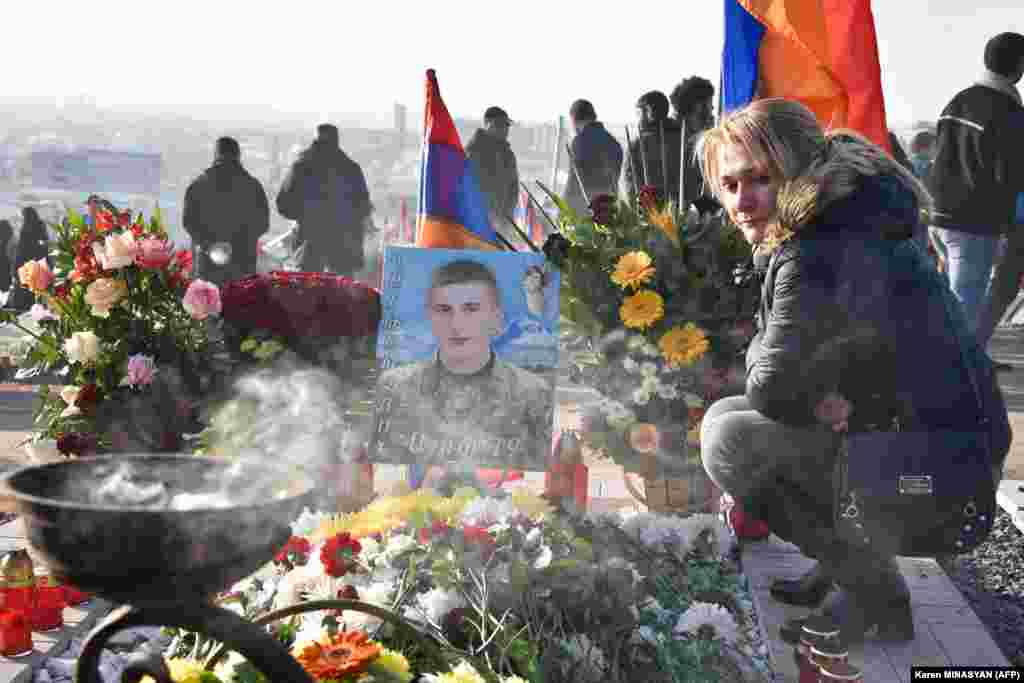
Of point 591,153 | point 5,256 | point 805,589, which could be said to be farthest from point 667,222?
point 5,256

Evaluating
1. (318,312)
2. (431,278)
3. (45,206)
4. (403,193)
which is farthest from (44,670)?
(403,193)

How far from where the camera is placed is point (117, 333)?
14.4ft

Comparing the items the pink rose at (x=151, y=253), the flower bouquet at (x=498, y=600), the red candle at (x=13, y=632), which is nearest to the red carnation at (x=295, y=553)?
the flower bouquet at (x=498, y=600)

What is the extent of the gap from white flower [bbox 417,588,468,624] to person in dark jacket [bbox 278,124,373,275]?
768cm

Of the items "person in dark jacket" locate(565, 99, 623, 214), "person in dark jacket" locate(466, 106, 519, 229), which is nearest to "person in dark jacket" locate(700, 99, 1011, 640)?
"person in dark jacket" locate(565, 99, 623, 214)

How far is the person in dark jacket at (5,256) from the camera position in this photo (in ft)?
42.5

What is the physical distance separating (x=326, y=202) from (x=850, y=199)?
7.68m

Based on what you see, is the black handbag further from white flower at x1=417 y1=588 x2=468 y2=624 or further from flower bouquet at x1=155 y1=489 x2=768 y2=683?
white flower at x1=417 y1=588 x2=468 y2=624

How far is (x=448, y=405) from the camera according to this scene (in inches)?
186

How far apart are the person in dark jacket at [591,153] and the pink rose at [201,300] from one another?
20.7 ft

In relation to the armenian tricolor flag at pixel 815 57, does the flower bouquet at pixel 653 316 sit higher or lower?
lower

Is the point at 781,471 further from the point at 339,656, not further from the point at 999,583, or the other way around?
the point at 339,656

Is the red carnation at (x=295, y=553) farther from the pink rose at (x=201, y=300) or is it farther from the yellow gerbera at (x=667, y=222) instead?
the yellow gerbera at (x=667, y=222)

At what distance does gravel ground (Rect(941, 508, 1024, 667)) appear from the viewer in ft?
13.7
